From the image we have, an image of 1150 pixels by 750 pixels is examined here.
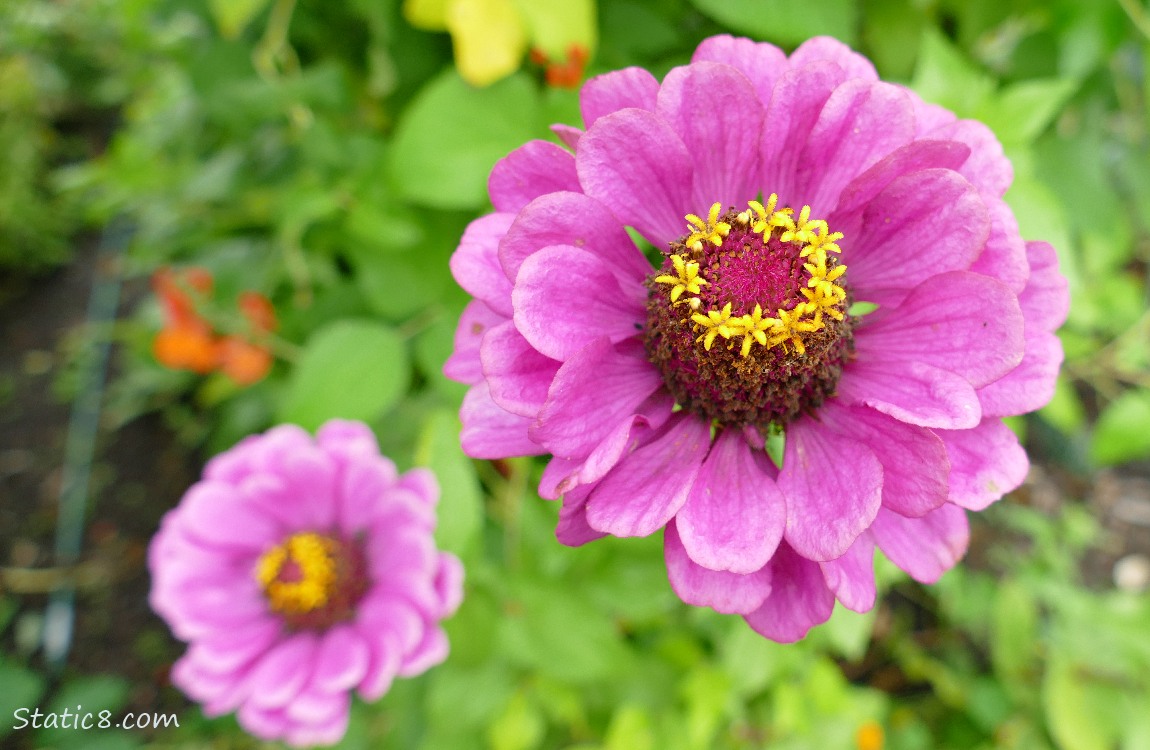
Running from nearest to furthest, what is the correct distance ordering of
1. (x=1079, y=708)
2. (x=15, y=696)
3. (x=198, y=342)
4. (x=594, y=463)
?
(x=594, y=463) → (x=1079, y=708) → (x=15, y=696) → (x=198, y=342)

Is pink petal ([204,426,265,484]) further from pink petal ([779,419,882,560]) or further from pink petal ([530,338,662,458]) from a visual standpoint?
pink petal ([779,419,882,560])

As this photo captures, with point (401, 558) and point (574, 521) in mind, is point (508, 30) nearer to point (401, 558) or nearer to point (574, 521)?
point (574, 521)

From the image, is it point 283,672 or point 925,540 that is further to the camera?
point 283,672

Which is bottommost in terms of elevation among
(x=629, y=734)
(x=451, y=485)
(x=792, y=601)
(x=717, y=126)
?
(x=629, y=734)

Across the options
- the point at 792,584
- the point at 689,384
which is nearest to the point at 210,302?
the point at 689,384

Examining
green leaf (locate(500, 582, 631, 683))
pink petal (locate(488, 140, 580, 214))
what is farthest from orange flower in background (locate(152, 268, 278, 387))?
pink petal (locate(488, 140, 580, 214))

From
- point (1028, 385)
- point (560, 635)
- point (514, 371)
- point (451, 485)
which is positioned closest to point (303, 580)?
point (451, 485)
